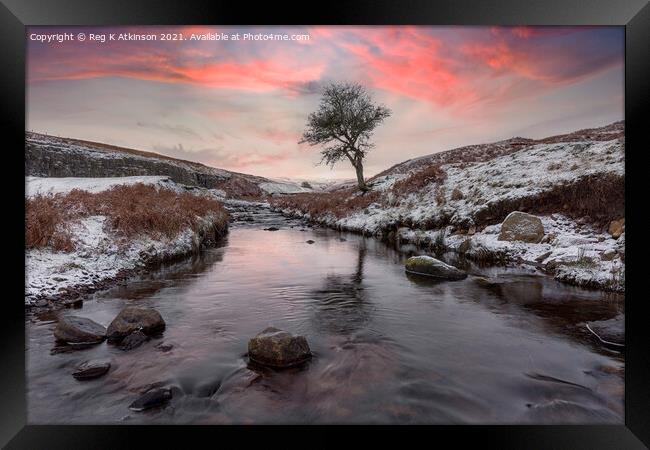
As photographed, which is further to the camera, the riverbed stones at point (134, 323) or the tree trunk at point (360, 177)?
the tree trunk at point (360, 177)

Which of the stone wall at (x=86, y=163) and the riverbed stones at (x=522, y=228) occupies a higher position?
the stone wall at (x=86, y=163)

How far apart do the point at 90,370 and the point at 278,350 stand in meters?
2.42

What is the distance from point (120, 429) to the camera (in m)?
3.31

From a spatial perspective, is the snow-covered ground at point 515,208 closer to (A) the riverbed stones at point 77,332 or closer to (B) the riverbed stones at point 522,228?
(B) the riverbed stones at point 522,228

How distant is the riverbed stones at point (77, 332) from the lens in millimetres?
5066

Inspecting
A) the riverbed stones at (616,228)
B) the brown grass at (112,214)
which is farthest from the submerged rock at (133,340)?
the riverbed stones at (616,228)

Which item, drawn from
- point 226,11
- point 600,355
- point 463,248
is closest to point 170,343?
point 226,11

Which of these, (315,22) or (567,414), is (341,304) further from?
(315,22)

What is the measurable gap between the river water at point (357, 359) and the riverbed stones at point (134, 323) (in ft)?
0.65

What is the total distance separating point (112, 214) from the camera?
35.0 feet

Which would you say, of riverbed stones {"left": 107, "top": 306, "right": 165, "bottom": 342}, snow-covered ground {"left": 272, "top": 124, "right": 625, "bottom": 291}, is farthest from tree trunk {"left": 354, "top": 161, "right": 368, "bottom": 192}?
riverbed stones {"left": 107, "top": 306, "right": 165, "bottom": 342}

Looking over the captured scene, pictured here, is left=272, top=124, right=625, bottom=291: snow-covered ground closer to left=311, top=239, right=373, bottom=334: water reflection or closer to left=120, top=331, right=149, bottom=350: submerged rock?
left=311, top=239, right=373, bottom=334: water reflection

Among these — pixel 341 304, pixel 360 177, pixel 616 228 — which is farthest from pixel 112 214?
pixel 360 177

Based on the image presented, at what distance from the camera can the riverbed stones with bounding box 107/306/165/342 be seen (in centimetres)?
524
